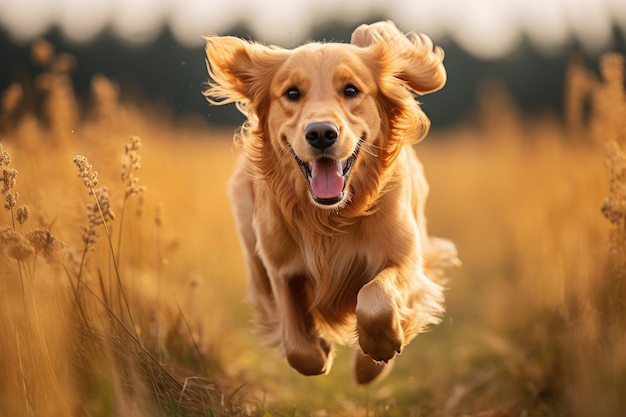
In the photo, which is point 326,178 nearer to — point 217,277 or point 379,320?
point 379,320

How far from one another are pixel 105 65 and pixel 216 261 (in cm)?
973

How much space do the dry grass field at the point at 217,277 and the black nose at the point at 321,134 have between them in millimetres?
739

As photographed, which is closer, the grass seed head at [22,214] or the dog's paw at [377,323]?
the grass seed head at [22,214]

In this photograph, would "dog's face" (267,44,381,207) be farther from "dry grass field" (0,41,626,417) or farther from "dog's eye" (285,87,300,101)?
"dry grass field" (0,41,626,417)

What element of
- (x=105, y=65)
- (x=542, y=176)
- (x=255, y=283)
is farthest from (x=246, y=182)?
(x=105, y=65)

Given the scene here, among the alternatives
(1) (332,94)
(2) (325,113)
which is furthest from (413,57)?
(2) (325,113)

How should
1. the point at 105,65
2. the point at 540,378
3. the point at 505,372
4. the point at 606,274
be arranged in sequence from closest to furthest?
the point at 606,274 < the point at 540,378 < the point at 505,372 < the point at 105,65

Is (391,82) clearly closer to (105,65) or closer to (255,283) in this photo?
(255,283)

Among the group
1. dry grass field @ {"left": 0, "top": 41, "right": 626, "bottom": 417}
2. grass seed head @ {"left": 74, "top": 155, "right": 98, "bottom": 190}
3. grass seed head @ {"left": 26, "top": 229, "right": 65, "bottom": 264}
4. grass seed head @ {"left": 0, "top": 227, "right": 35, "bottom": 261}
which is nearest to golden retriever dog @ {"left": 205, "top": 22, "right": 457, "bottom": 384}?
dry grass field @ {"left": 0, "top": 41, "right": 626, "bottom": 417}

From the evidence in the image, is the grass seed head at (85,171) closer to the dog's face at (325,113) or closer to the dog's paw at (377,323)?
the dog's face at (325,113)

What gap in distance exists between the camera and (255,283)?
454 cm

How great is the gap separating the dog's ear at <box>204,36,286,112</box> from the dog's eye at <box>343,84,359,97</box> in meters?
0.52

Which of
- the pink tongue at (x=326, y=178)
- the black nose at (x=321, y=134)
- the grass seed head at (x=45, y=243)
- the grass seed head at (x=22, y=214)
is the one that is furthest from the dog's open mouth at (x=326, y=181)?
A: the grass seed head at (x=22, y=214)

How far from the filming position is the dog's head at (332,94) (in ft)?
11.0
